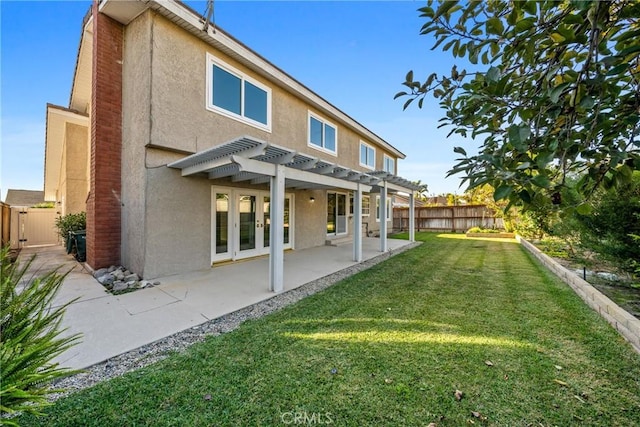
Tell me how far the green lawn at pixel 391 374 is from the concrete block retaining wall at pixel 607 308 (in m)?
0.13

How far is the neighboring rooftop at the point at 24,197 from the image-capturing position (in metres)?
25.0

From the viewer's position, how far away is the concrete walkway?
3.66 metres

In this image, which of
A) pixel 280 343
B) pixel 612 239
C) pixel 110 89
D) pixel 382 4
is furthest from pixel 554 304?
pixel 110 89

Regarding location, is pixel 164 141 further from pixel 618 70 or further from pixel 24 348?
pixel 618 70

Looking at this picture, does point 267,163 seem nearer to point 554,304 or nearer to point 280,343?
point 280,343

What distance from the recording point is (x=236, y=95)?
26.5ft

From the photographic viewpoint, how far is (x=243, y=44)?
25.4 feet

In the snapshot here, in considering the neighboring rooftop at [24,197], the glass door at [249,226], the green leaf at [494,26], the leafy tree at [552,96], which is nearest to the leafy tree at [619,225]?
the leafy tree at [552,96]

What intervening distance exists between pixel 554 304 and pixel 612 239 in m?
1.53

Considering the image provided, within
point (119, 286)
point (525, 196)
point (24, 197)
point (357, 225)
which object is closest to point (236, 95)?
point (357, 225)

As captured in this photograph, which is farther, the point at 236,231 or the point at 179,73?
the point at 236,231

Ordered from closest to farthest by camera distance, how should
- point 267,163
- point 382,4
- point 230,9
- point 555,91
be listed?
point 555,91 → point 382,4 → point 230,9 → point 267,163

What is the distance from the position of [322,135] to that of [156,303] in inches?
369

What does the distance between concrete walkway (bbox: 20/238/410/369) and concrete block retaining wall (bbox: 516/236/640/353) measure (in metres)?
5.26
